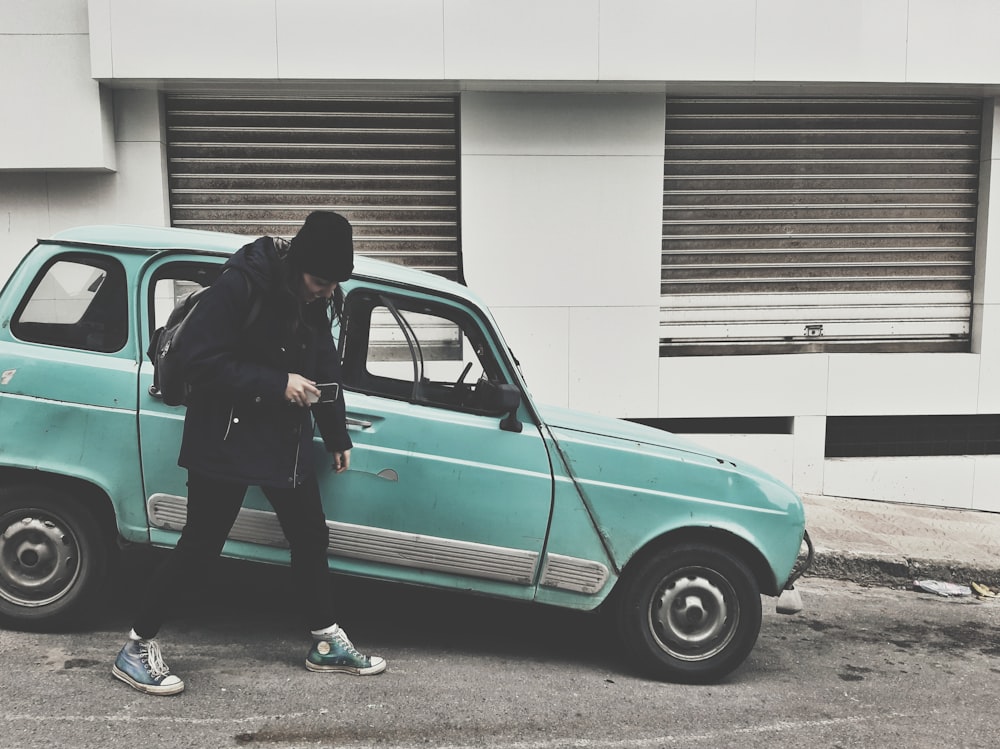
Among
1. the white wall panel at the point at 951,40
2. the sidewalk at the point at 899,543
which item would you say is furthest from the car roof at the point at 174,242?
the white wall panel at the point at 951,40

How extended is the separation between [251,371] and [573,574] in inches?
66.8

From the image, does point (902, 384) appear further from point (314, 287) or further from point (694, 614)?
point (314, 287)

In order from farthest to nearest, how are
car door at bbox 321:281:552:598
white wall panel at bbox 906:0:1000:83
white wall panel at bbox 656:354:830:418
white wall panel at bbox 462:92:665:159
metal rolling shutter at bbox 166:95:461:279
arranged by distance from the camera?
white wall panel at bbox 656:354:830:418
metal rolling shutter at bbox 166:95:461:279
white wall panel at bbox 462:92:665:159
white wall panel at bbox 906:0:1000:83
car door at bbox 321:281:552:598

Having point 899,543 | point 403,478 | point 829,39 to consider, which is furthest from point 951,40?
point 403,478

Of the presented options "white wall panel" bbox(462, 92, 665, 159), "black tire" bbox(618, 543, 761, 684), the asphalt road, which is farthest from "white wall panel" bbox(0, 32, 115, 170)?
"black tire" bbox(618, 543, 761, 684)

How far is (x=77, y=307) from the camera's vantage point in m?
3.78

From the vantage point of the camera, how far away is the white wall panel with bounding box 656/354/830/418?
25.1ft


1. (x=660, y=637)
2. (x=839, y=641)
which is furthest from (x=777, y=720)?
(x=839, y=641)

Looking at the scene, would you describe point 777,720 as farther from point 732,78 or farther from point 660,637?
point 732,78

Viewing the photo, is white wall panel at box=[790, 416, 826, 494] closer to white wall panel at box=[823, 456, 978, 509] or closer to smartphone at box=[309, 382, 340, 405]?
white wall panel at box=[823, 456, 978, 509]

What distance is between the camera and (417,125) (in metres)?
7.62

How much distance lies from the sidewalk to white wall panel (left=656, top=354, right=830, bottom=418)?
34.9 inches

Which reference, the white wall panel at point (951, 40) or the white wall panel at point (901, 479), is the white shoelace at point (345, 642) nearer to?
the white wall panel at point (901, 479)

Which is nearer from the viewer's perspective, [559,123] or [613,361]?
[559,123]
